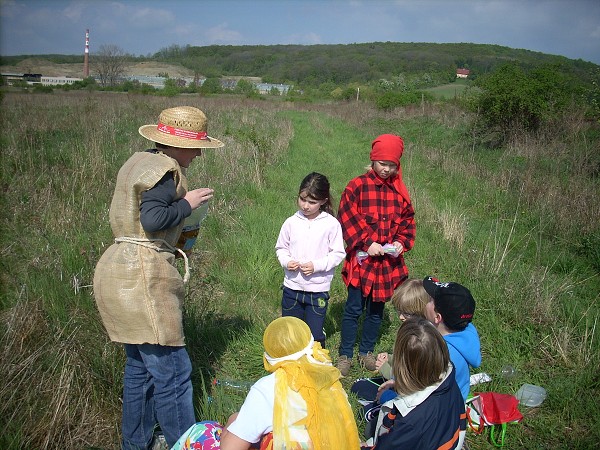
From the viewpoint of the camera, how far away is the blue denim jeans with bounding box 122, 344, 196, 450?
6.64 feet

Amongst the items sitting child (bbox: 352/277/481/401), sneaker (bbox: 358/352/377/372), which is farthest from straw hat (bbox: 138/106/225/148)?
sneaker (bbox: 358/352/377/372)

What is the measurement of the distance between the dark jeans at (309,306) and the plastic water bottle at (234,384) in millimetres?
560

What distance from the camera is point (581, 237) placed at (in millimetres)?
4844

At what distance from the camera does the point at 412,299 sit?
271 cm

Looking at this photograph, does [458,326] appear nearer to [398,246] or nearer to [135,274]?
[398,246]

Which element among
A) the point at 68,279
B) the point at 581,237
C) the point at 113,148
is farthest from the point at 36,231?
the point at 581,237


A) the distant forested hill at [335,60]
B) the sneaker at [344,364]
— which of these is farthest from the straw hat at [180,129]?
the distant forested hill at [335,60]

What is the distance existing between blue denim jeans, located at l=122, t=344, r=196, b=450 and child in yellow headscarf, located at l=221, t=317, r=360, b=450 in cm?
53

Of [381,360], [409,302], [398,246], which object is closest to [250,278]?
[398,246]

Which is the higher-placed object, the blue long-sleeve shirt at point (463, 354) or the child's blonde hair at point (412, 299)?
the child's blonde hair at point (412, 299)

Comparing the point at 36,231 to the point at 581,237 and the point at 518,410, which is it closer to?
the point at 518,410

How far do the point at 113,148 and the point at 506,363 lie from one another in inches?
283

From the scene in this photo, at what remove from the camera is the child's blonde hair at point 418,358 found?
1.80 metres

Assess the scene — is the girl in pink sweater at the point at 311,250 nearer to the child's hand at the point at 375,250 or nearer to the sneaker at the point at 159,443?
the child's hand at the point at 375,250
